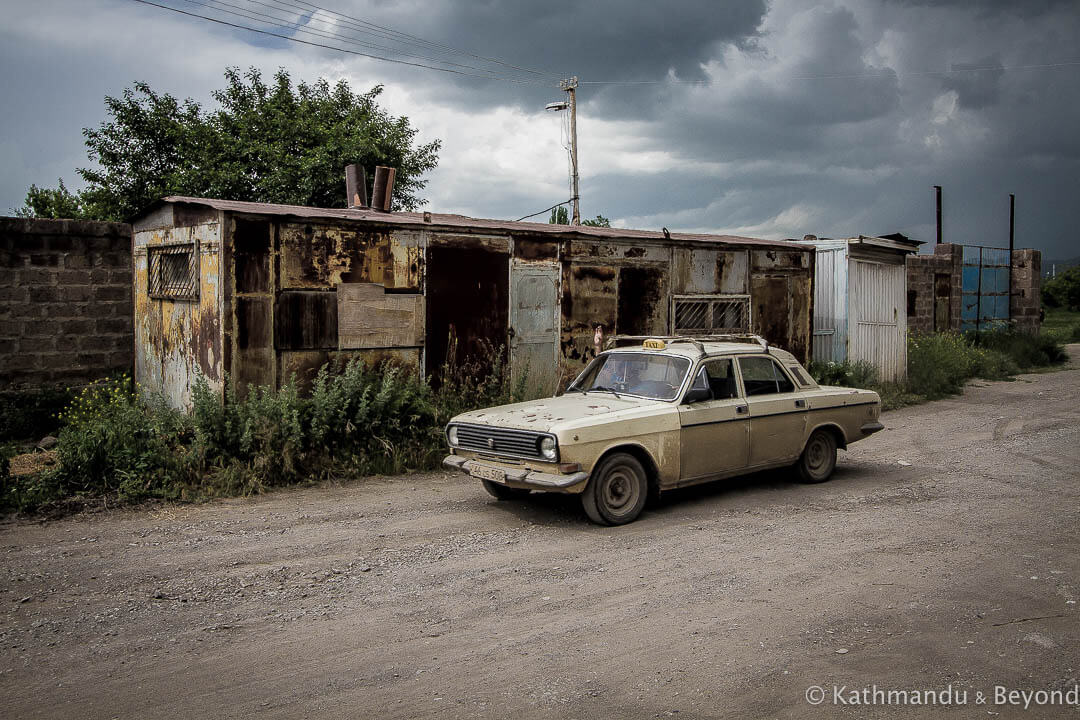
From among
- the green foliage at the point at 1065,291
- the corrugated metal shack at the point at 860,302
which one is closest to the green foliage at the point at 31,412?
the corrugated metal shack at the point at 860,302

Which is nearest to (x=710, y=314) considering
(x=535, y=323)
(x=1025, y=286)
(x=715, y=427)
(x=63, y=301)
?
(x=535, y=323)

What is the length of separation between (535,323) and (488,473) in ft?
16.6

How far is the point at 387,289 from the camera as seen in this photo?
10203 millimetres

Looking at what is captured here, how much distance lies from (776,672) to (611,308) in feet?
28.7

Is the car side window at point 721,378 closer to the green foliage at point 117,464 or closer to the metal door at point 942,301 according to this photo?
the green foliage at point 117,464

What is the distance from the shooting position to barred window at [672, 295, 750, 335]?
13.5 metres

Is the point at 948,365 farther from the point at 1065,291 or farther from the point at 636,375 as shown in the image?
the point at 1065,291

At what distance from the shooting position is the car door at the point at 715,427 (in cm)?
→ 725

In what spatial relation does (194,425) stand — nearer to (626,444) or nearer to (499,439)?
(499,439)

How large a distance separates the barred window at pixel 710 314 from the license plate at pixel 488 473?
22.9ft

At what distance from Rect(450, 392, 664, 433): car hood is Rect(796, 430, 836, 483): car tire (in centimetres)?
205

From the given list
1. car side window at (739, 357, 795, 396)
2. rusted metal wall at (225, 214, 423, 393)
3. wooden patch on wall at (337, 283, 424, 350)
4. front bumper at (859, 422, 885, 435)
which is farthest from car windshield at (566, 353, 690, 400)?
rusted metal wall at (225, 214, 423, 393)

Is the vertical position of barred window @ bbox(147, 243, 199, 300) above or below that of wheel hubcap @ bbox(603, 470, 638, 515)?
above

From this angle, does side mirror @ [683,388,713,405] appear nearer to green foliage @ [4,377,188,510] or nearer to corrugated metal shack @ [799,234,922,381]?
green foliage @ [4,377,188,510]
